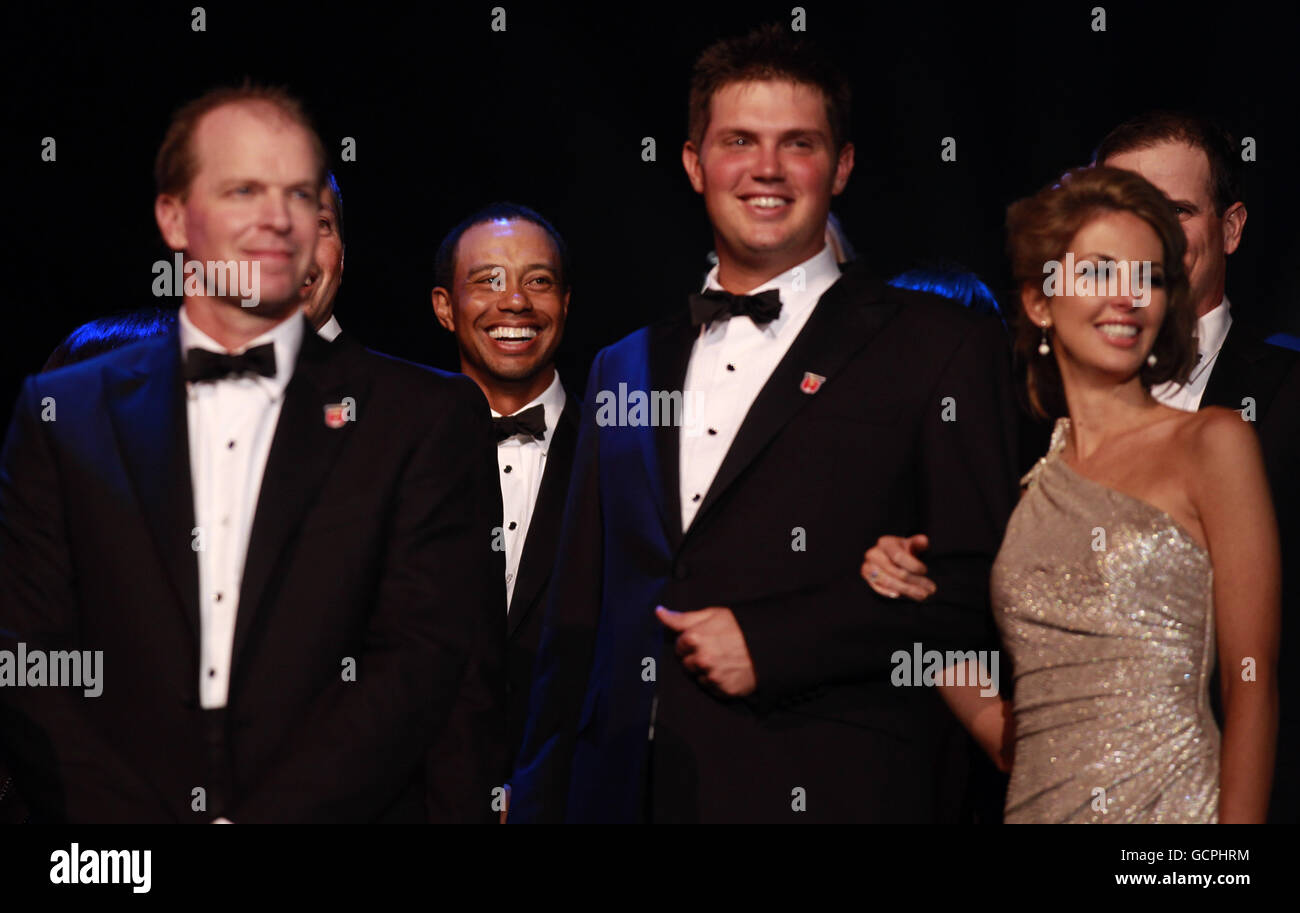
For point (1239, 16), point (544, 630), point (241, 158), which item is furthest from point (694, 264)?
point (241, 158)

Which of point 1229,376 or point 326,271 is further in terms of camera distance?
point 326,271

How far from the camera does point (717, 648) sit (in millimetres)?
2621

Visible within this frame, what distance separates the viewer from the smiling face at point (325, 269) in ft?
12.4

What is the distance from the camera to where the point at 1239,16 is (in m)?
Answer: 4.45

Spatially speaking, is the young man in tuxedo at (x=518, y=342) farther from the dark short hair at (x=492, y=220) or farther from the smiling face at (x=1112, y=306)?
the smiling face at (x=1112, y=306)

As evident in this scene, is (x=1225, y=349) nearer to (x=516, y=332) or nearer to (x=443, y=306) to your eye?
(x=516, y=332)

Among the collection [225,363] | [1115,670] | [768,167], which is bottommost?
[1115,670]

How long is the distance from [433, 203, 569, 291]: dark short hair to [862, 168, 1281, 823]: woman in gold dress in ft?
5.21

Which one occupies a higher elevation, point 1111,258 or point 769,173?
point 769,173

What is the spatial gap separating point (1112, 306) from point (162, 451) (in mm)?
1699

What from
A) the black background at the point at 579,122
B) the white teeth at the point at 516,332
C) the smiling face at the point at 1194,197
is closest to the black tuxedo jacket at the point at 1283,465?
the smiling face at the point at 1194,197

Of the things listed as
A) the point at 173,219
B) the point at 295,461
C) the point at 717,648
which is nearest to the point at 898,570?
the point at 717,648

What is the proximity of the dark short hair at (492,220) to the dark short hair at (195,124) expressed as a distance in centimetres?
158
